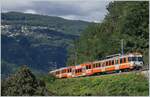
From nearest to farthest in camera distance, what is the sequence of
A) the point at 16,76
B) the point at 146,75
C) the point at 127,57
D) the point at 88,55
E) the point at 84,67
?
the point at 16,76 → the point at 146,75 → the point at 127,57 → the point at 84,67 → the point at 88,55

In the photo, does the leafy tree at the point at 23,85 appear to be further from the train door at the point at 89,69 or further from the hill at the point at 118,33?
the train door at the point at 89,69

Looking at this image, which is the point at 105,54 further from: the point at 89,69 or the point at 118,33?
the point at 89,69

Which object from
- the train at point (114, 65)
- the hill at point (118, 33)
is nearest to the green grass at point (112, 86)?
the train at point (114, 65)

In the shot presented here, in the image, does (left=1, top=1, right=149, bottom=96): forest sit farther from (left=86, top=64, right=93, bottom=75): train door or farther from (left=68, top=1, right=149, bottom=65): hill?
(left=86, top=64, right=93, bottom=75): train door

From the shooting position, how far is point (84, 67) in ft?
221

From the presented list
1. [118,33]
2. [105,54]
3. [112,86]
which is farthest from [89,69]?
[112,86]

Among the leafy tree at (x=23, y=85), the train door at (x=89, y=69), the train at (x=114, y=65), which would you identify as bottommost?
the train door at (x=89, y=69)

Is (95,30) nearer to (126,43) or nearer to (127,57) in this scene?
(126,43)

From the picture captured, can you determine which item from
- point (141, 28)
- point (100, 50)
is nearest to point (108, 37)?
point (100, 50)

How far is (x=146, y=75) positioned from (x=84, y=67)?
2223 cm

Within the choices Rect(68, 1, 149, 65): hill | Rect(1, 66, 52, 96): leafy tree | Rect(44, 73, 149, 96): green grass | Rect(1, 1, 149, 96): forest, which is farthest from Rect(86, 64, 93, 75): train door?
Rect(1, 66, 52, 96): leafy tree

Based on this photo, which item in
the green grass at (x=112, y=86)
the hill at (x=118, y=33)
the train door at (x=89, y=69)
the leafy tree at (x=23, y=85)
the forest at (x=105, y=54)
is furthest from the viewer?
the hill at (x=118, y=33)

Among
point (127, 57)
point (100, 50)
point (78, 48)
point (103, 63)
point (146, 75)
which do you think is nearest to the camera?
point (146, 75)

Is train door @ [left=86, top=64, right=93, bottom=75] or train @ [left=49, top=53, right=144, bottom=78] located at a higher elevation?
train @ [left=49, top=53, right=144, bottom=78]
